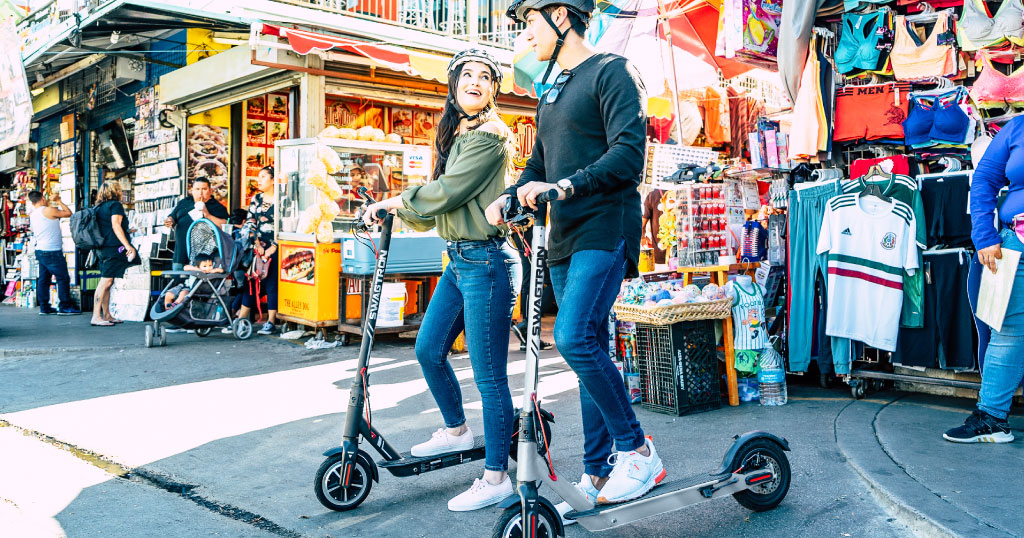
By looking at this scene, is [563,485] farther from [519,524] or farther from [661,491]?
[661,491]

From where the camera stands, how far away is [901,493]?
368cm

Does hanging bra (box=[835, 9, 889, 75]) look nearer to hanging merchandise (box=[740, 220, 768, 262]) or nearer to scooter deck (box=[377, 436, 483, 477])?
hanging merchandise (box=[740, 220, 768, 262])

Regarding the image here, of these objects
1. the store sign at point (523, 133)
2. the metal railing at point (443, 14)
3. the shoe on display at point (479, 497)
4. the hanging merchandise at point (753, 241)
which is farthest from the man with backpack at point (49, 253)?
A: the shoe on display at point (479, 497)

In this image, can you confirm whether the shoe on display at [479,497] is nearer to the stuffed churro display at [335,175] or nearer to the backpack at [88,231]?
the stuffed churro display at [335,175]

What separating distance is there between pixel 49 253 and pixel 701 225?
35.5 ft

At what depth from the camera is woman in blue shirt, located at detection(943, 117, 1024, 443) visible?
179 inches

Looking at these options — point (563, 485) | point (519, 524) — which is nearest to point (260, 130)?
point (563, 485)

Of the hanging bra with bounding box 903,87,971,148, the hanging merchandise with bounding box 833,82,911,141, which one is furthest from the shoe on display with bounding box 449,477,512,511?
the hanging bra with bounding box 903,87,971,148

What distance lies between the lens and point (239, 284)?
10.0 metres

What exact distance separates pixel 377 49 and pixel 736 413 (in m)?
6.23

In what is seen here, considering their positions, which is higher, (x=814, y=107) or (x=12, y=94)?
(x=12, y=94)

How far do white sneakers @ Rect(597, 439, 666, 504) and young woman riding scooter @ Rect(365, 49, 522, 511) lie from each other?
0.66 meters

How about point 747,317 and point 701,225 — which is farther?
point 701,225

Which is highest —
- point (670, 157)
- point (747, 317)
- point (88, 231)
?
point (670, 157)
